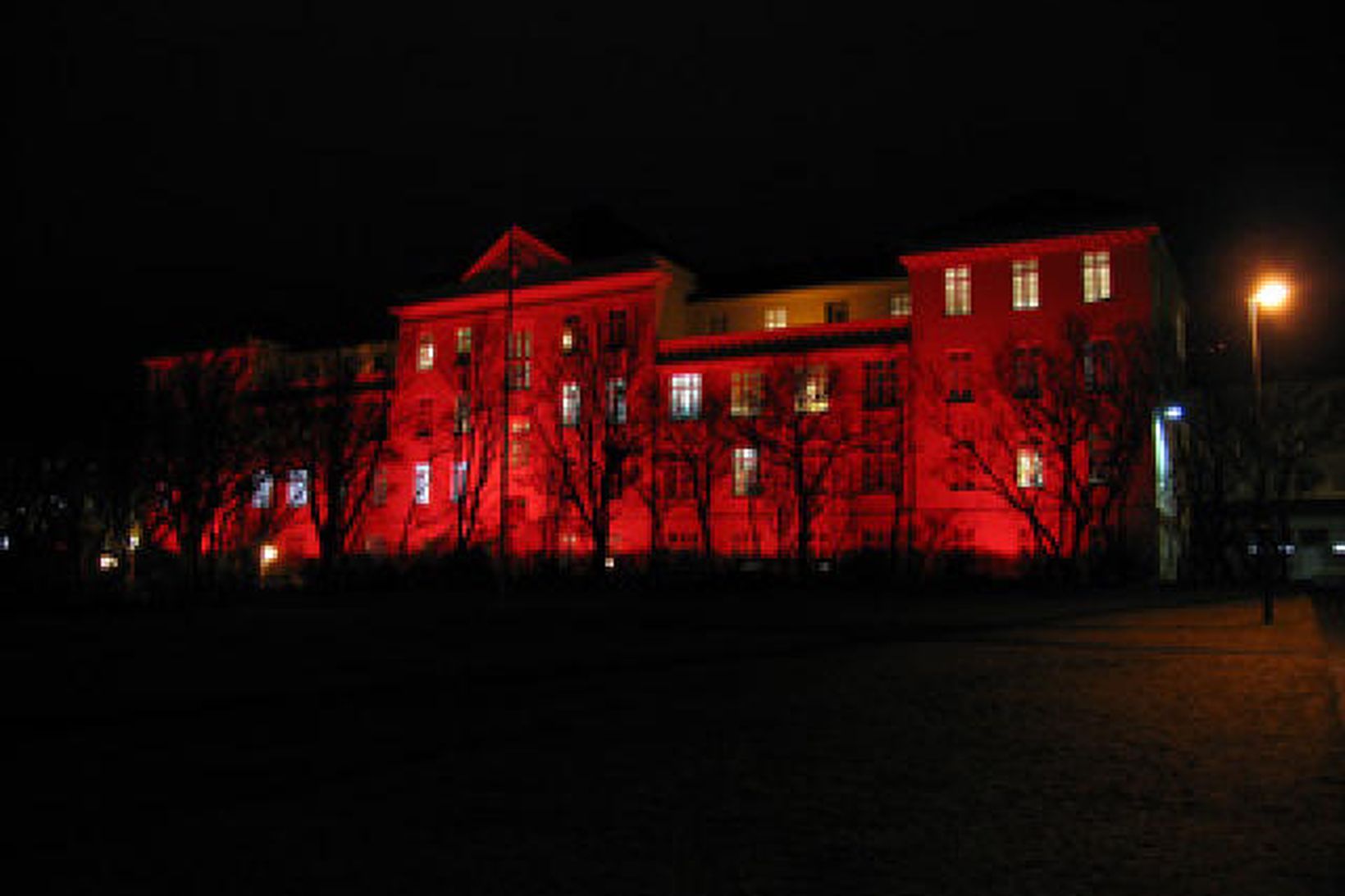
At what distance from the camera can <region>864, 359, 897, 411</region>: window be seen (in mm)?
48500

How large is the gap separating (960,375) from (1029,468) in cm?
487

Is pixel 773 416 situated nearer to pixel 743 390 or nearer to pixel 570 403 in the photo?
pixel 743 390

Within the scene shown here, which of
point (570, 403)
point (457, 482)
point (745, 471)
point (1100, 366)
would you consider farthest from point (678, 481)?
point (1100, 366)

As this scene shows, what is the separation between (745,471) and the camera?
50.8 m

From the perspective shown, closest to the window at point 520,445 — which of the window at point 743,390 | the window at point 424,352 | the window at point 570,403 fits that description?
the window at point 570,403

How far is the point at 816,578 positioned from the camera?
41375 millimetres

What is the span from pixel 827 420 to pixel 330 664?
33994 mm

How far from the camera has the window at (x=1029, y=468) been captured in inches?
1751

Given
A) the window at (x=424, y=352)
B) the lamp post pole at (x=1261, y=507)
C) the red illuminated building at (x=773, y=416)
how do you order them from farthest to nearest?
1. the window at (x=424, y=352)
2. the red illuminated building at (x=773, y=416)
3. the lamp post pole at (x=1261, y=507)

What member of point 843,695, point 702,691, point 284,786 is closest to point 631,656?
point 702,691

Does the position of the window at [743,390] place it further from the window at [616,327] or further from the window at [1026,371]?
the window at [1026,371]

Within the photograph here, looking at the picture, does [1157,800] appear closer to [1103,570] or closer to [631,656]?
[631,656]

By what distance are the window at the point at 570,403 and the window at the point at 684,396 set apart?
4634 mm

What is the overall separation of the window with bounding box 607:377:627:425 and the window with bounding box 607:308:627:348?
181 cm
